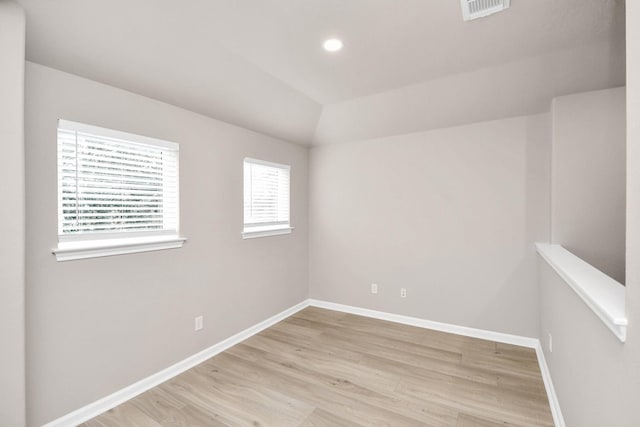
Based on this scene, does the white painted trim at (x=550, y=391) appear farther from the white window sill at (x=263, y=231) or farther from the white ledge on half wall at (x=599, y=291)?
the white window sill at (x=263, y=231)

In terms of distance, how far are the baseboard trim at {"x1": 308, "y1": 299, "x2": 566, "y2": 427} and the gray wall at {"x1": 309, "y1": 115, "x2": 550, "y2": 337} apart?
7cm

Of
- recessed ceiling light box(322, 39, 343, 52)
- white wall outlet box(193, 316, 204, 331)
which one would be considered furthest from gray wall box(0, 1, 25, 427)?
→ recessed ceiling light box(322, 39, 343, 52)

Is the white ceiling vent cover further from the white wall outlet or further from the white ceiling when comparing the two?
the white wall outlet

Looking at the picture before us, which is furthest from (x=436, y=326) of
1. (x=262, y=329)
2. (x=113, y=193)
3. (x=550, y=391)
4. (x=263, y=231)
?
(x=113, y=193)

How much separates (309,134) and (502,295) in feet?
9.62

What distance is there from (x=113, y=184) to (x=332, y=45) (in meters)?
1.92

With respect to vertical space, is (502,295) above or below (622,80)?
below

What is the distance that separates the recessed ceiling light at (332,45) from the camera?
221 cm

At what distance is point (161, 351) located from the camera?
8.38 feet

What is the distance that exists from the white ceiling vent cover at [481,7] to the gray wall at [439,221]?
1613mm

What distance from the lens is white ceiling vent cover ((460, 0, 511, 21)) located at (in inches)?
71.0

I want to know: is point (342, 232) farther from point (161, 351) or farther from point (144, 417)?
point (144, 417)

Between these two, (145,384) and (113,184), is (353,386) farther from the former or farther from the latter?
(113,184)

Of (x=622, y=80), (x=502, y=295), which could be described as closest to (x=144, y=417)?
(x=502, y=295)
